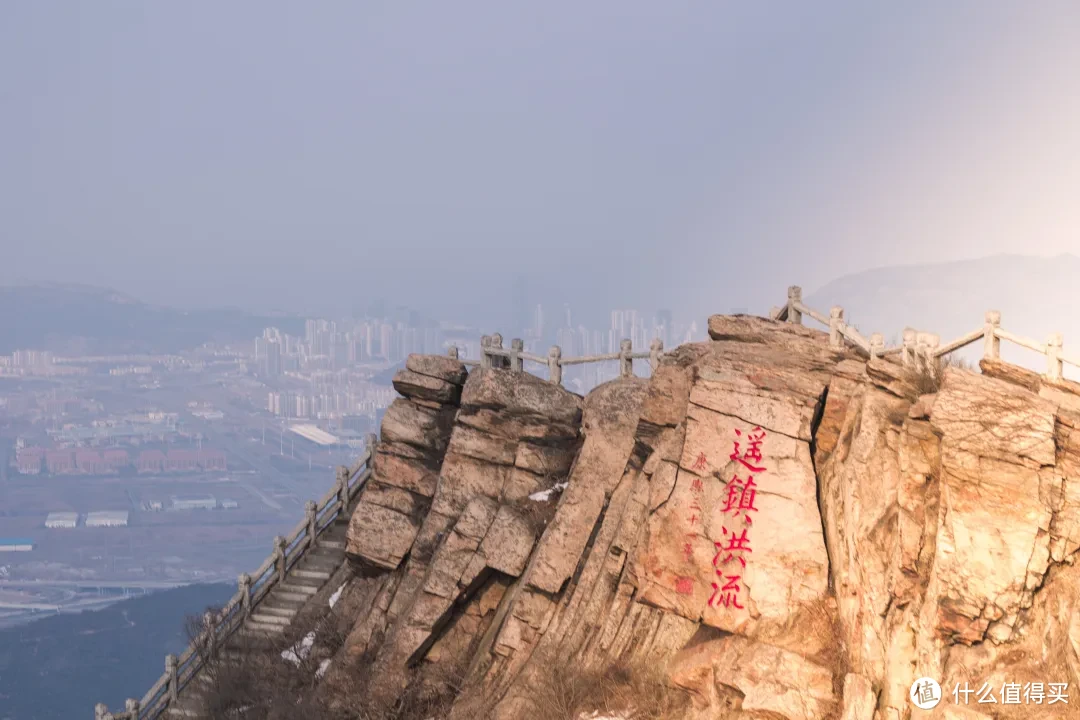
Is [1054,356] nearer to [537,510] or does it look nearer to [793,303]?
[793,303]

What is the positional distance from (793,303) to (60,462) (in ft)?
259

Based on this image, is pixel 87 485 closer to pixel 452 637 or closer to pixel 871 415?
pixel 452 637

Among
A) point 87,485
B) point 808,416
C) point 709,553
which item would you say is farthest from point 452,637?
point 87,485

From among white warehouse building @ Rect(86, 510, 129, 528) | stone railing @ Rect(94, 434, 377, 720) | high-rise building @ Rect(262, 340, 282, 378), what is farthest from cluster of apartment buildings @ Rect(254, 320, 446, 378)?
stone railing @ Rect(94, 434, 377, 720)

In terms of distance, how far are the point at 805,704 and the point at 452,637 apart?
22.1 feet

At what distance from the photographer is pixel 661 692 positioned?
50.9 ft

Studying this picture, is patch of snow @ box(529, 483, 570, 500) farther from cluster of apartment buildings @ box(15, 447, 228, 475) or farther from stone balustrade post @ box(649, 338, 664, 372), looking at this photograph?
cluster of apartment buildings @ box(15, 447, 228, 475)

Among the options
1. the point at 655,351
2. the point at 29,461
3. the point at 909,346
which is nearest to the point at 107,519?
the point at 29,461

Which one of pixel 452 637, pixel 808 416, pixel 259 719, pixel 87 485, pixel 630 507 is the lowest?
pixel 87 485

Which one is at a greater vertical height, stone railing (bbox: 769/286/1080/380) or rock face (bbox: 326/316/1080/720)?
stone railing (bbox: 769/286/1080/380)
